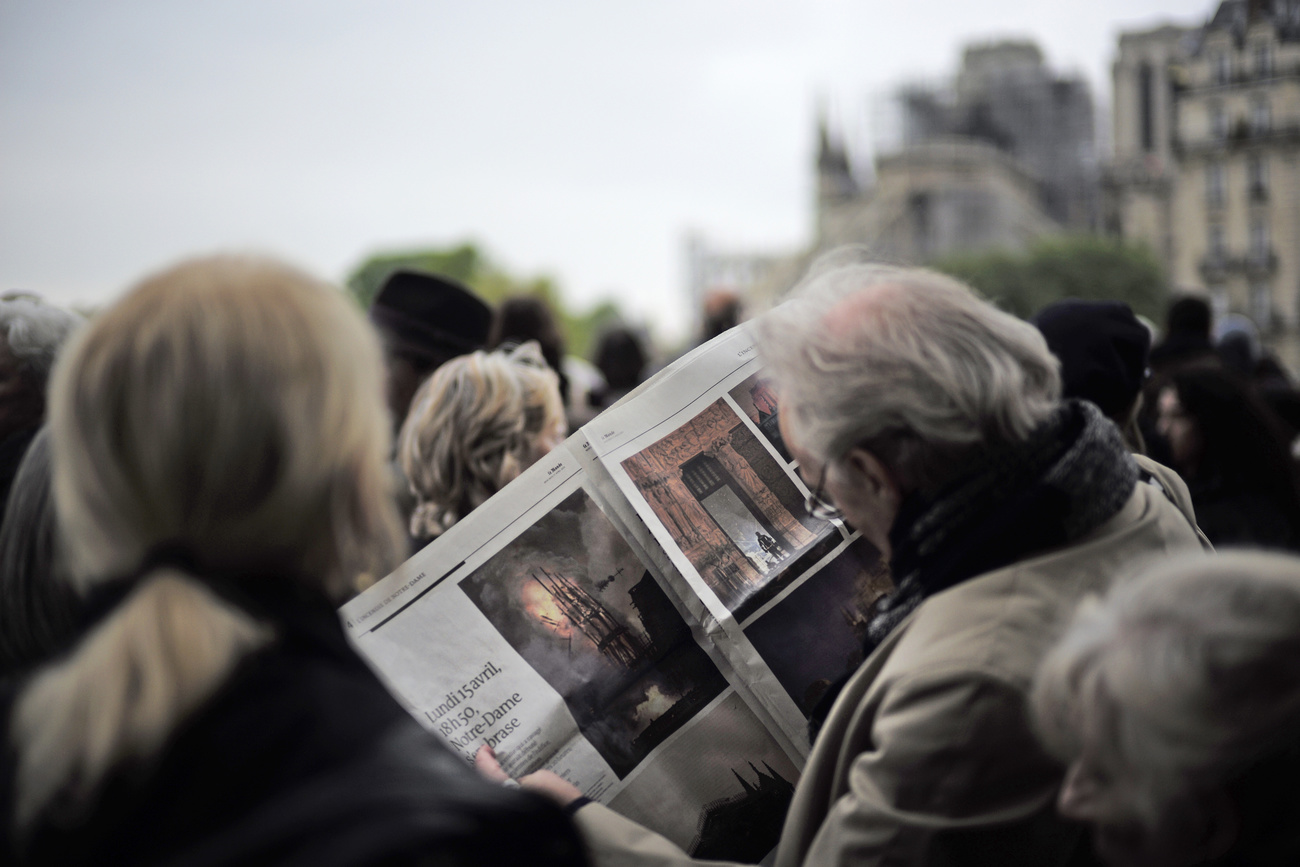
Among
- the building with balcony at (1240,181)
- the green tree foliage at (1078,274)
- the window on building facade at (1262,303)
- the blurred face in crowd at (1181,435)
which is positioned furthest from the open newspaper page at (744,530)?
the window on building facade at (1262,303)

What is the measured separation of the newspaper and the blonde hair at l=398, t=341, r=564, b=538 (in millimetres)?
522

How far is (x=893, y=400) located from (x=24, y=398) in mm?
1820

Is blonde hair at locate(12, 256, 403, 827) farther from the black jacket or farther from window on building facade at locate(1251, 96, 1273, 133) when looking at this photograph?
window on building facade at locate(1251, 96, 1273, 133)

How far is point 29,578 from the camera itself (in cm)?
154

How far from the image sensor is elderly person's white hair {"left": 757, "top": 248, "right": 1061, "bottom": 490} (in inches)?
56.2

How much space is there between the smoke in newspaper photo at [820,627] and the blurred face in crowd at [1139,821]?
0.57m

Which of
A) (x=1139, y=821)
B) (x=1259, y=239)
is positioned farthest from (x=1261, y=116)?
(x=1139, y=821)

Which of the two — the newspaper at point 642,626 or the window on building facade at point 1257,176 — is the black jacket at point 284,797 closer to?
the newspaper at point 642,626

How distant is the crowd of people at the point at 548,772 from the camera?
904mm

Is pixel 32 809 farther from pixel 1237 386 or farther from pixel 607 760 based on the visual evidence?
pixel 1237 386

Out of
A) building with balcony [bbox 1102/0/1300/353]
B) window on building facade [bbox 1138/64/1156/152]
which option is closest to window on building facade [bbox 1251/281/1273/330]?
building with balcony [bbox 1102/0/1300/353]

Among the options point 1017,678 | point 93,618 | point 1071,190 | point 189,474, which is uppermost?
point 189,474

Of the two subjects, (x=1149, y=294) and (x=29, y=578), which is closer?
(x=29, y=578)

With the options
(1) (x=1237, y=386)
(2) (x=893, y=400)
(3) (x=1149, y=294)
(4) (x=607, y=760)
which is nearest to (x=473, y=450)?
(4) (x=607, y=760)
